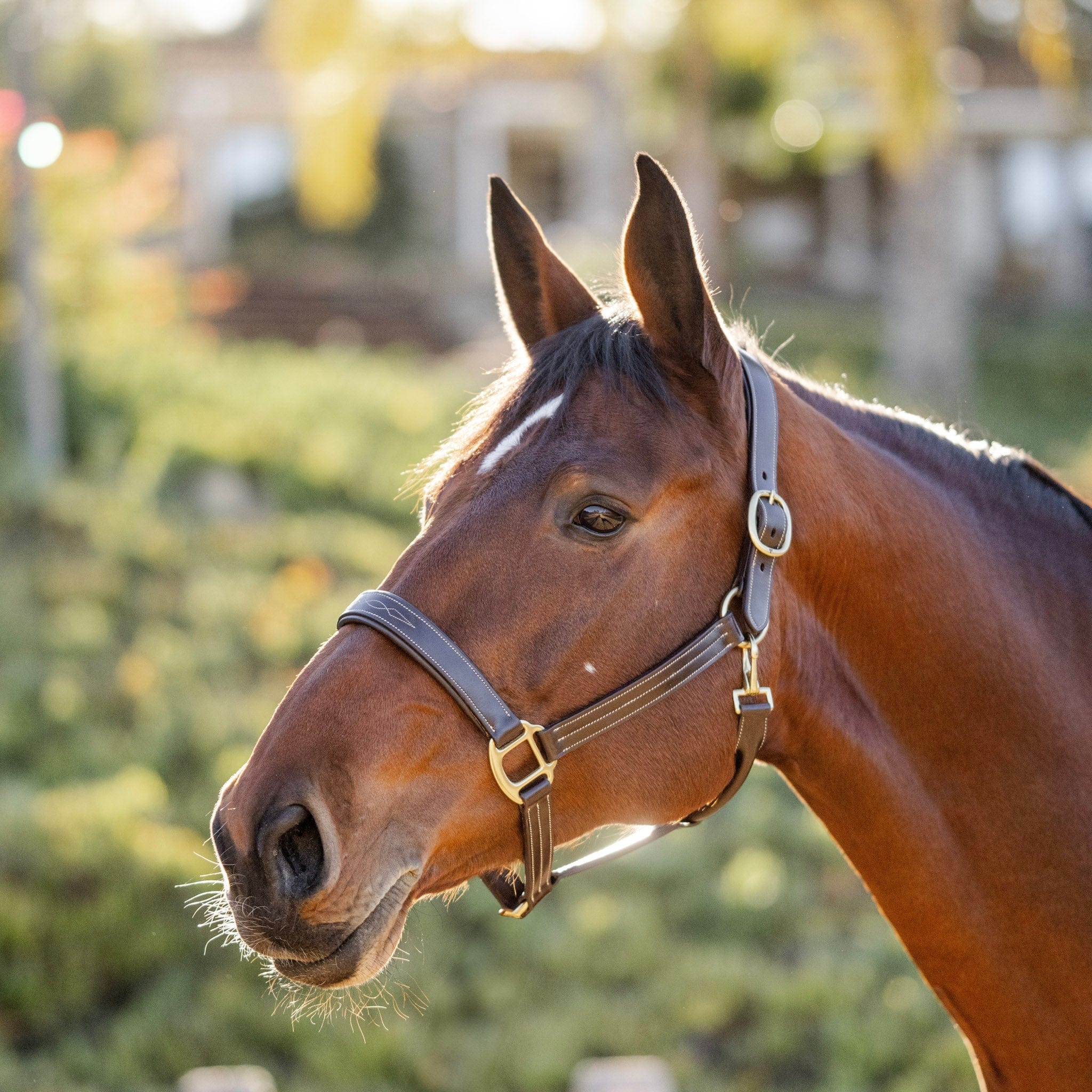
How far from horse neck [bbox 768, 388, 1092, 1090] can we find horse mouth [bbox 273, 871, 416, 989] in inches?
27.1

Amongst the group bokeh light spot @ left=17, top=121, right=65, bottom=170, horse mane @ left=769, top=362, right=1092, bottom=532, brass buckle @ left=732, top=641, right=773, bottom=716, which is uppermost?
bokeh light spot @ left=17, top=121, right=65, bottom=170

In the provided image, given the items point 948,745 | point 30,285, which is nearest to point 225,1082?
point 948,745

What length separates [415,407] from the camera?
10.7 metres

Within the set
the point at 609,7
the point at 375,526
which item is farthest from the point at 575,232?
the point at 375,526

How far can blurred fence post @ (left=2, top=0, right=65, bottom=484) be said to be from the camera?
8.36 metres

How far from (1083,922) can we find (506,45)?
69.3ft

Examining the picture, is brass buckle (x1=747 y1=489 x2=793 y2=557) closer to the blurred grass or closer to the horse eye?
the horse eye

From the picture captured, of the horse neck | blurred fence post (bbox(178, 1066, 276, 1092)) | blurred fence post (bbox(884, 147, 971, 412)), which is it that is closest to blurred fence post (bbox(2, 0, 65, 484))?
blurred fence post (bbox(178, 1066, 276, 1092))

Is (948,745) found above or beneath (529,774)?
beneath

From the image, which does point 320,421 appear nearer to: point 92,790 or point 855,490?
point 92,790

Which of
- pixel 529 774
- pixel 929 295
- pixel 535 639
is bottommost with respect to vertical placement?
pixel 929 295

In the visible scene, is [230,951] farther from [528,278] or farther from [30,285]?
[30,285]

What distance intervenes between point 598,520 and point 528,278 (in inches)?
24.8

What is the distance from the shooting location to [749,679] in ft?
5.98
